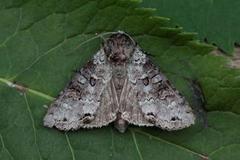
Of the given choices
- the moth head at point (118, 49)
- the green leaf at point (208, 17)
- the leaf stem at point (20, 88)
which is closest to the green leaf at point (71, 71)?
the leaf stem at point (20, 88)

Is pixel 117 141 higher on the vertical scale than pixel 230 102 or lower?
lower

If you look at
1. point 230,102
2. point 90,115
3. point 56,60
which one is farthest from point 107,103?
point 230,102

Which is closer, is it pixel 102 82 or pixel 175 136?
pixel 175 136

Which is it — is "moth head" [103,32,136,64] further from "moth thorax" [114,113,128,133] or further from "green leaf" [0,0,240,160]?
"moth thorax" [114,113,128,133]

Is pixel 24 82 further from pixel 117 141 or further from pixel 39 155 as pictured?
pixel 117 141

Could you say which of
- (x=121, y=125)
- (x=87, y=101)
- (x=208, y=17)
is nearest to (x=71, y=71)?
(x=87, y=101)

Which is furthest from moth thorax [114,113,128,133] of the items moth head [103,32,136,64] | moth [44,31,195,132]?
moth head [103,32,136,64]

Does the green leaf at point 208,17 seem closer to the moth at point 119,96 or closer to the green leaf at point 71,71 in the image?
the green leaf at point 71,71
